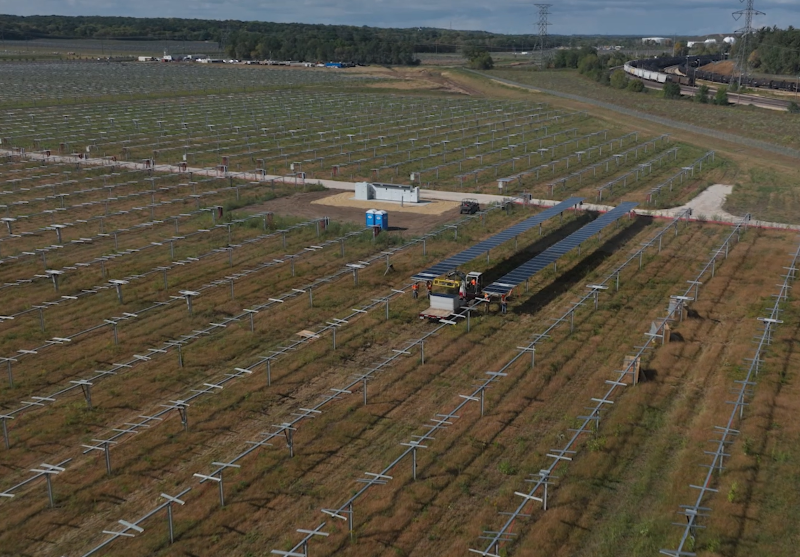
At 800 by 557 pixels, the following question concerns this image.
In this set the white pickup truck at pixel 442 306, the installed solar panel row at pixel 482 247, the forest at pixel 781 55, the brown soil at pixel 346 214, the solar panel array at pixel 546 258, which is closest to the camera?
the white pickup truck at pixel 442 306

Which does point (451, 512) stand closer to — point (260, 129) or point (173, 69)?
point (260, 129)

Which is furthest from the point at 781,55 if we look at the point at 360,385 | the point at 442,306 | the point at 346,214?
the point at 360,385

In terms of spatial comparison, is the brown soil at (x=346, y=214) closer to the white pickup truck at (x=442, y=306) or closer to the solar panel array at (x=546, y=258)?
the solar panel array at (x=546, y=258)

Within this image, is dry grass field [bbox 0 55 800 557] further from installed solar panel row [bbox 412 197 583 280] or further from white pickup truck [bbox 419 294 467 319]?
installed solar panel row [bbox 412 197 583 280]

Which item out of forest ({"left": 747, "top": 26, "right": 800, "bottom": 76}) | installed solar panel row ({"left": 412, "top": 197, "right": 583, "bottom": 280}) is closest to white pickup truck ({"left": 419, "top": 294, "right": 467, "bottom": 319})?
installed solar panel row ({"left": 412, "top": 197, "right": 583, "bottom": 280})

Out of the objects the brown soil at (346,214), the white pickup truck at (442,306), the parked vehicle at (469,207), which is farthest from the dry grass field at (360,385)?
the parked vehicle at (469,207)

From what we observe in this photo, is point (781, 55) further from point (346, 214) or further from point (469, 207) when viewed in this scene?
point (346, 214)

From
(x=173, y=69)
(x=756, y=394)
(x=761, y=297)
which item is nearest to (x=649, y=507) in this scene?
(x=756, y=394)
